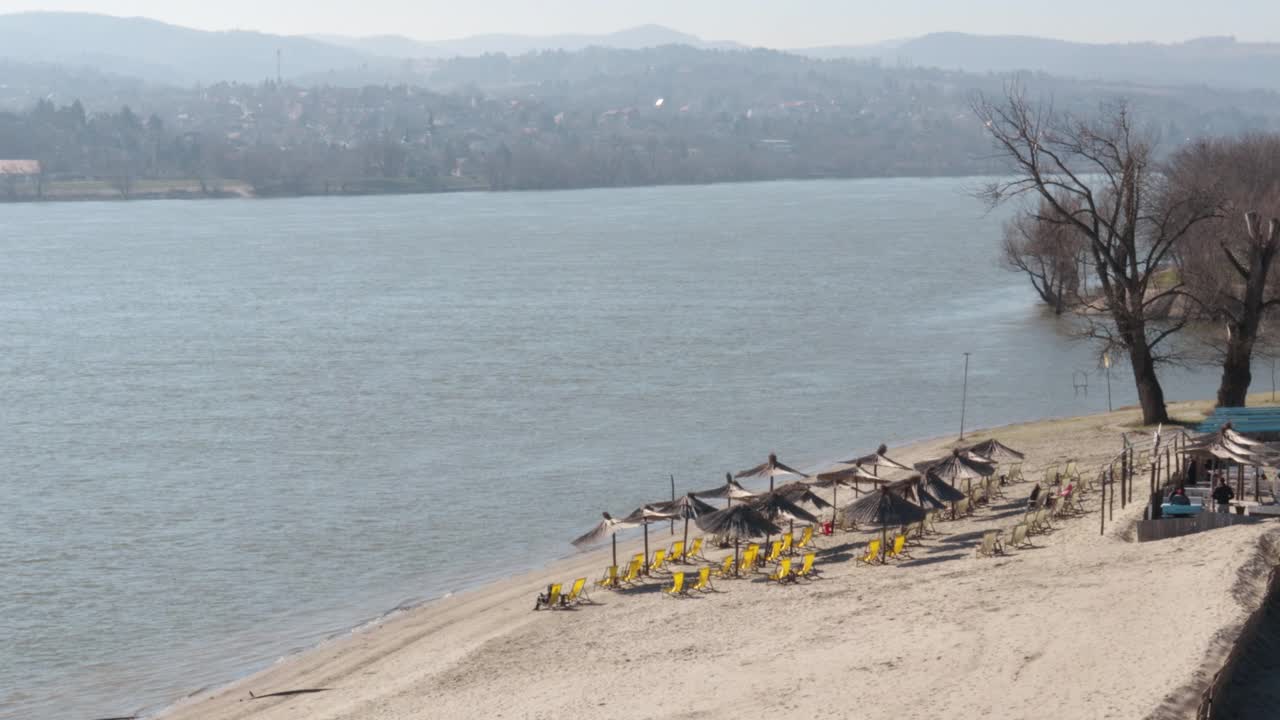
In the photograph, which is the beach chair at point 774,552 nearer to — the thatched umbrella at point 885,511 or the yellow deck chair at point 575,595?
the thatched umbrella at point 885,511

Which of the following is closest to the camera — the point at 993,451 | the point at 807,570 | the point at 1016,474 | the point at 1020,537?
the point at 1020,537

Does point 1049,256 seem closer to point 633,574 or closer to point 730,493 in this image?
point 730,493

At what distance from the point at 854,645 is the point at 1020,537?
6279mm

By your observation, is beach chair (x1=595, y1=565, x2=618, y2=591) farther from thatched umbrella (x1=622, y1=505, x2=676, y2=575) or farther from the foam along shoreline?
thatched umbrella (x1=622, y1=505, x2=676, y2=575)

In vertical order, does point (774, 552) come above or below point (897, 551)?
below

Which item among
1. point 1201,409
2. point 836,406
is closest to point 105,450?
point 836,406

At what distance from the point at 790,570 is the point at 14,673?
12852 mm

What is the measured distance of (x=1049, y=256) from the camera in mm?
70125

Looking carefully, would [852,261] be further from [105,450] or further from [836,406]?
[105,450]

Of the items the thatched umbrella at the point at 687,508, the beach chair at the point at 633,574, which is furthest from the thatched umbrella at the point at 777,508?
the beach chair at the point at 633,574

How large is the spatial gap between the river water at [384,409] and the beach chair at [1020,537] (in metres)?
10.3

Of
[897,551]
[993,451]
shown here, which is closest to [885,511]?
[897,551]

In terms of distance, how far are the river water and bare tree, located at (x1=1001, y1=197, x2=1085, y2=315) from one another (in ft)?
8.09

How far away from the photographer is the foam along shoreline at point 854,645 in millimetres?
16531
